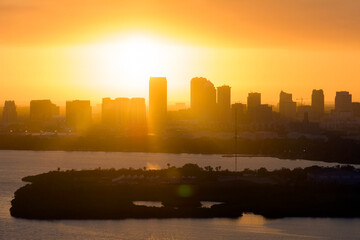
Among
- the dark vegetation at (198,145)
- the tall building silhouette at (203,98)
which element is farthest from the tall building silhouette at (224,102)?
the dark vegetation at (198,145)

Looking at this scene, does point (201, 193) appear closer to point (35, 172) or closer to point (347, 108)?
point (35, 172)

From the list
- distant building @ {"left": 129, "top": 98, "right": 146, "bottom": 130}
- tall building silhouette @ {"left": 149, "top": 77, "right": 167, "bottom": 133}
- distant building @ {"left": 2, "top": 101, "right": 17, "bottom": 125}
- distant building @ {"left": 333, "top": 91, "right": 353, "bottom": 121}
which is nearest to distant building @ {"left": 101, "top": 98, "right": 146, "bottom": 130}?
distant building @ {"left": 129, "top": 98, "right": 146, "bottom": 130}

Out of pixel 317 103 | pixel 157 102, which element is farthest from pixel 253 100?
pixel 157 102

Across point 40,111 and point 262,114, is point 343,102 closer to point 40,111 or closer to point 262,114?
point 262,114

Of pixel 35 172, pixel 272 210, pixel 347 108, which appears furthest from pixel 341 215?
pixel 347 108

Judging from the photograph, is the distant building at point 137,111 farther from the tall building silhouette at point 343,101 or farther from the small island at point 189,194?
the small island at point 189,194
